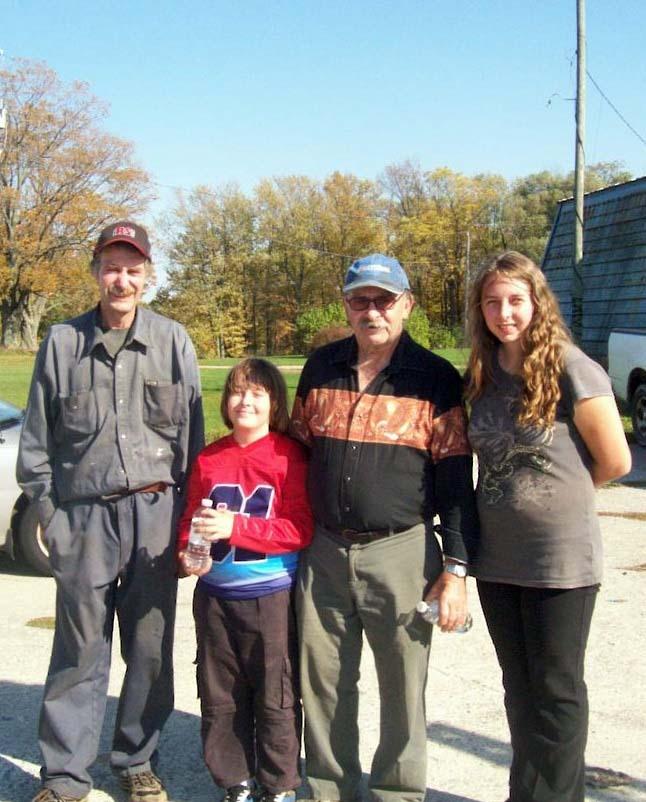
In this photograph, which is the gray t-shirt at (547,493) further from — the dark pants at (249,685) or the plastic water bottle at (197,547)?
the plastic water bottle at (197,547)

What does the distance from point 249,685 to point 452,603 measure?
83 cm

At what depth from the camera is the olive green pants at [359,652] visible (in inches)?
126

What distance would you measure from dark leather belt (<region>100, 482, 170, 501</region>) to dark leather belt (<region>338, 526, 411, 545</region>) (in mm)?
743

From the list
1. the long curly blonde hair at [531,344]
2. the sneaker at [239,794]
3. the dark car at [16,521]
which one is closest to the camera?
the long curly blonde hair at [531,344]

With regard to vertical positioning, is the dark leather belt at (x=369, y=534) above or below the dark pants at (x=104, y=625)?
above

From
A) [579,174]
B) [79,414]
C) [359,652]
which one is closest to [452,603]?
[359,652]

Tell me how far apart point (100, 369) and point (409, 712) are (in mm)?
1619

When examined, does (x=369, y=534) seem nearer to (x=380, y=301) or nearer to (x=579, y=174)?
(x=380, y=301)

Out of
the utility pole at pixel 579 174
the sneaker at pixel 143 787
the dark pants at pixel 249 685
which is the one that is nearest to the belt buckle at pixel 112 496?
the dark pants at pixel 249 685

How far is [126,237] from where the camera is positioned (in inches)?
136

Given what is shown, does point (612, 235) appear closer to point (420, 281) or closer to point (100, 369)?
point (100, 369)

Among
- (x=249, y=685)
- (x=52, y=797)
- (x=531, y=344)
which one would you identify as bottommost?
(x=52, y=797)

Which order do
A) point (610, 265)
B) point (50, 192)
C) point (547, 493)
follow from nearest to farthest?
1. point (547, 493)
2. point (610, 265)
3. point (50, 192)

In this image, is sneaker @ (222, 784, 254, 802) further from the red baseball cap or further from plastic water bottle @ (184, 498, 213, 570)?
the red baseball cap
